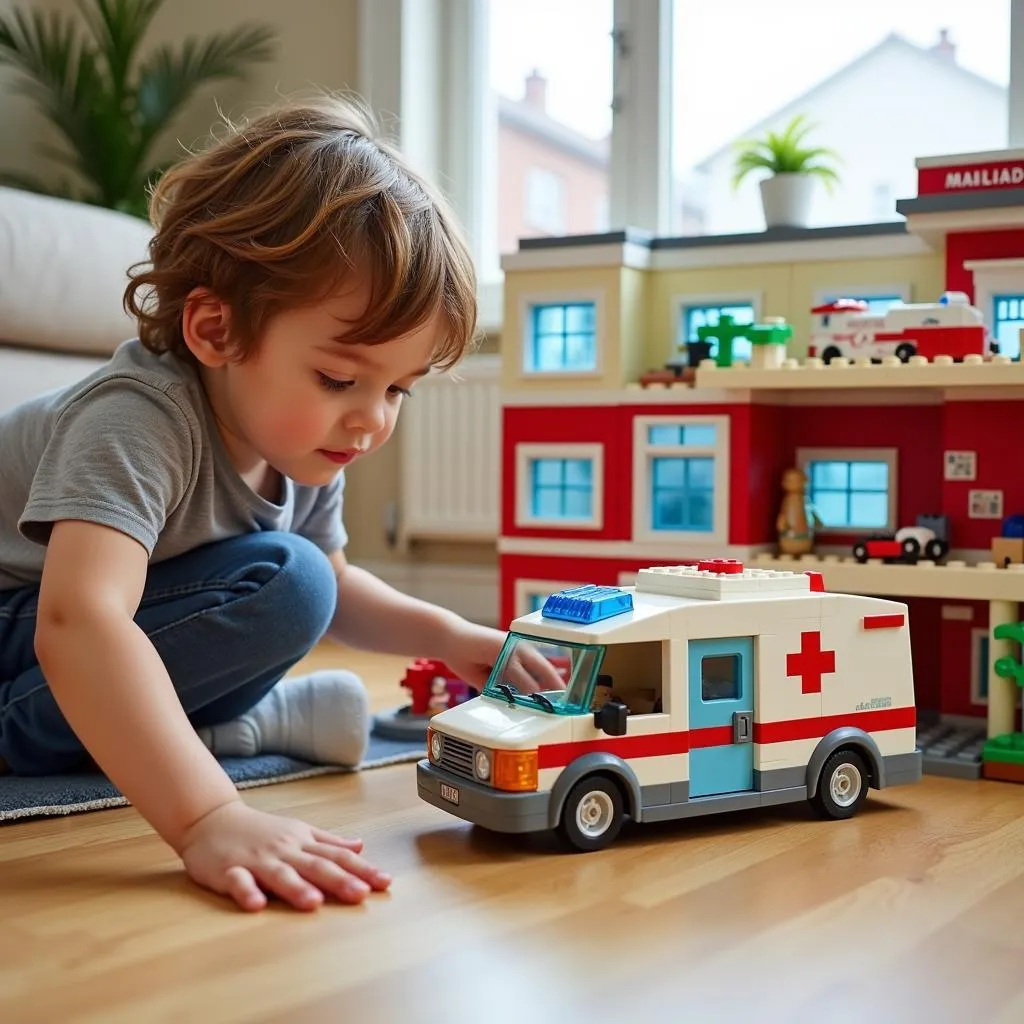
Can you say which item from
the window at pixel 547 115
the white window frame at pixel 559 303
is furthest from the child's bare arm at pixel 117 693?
the window at pixel 547 115

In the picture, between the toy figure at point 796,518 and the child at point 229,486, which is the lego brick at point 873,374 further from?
the child at point 229,486

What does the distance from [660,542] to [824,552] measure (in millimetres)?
208

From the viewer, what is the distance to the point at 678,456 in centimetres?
170

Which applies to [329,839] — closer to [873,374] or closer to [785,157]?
[873,374]

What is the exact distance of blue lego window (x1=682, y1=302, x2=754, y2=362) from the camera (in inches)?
73.5

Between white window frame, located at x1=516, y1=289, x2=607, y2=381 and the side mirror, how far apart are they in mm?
885

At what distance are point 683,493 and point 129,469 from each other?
2.87 ft

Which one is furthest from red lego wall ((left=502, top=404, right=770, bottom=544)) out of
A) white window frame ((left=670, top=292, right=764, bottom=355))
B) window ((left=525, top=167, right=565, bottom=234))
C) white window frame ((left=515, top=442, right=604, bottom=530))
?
window ((left=525, top=167, right=565, bottom=234))

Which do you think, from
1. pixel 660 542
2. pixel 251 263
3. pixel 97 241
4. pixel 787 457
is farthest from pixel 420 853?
pixel 97 241

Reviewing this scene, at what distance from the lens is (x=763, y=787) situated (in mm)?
1049

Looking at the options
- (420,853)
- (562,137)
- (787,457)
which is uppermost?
(562,137)

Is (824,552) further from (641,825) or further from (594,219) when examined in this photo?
(594,219)

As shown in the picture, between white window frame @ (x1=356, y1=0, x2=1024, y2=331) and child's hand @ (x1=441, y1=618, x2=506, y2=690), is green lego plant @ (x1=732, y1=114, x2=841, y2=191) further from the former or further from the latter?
child's hand @ (x1=441, y1=618, x2=506, y2=690)

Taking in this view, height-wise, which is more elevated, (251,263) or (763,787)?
(251,263)
